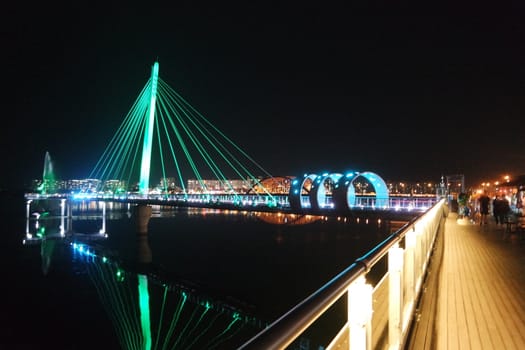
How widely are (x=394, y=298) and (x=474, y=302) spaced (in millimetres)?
2763

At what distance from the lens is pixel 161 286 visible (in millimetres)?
25547

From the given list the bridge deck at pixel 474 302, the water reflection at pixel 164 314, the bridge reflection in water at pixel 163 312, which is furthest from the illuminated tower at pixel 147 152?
the bridge deck at pixel 474 302

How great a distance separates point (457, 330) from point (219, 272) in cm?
2481

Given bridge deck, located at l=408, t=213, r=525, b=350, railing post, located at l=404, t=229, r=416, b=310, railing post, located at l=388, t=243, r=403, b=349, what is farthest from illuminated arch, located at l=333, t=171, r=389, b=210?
railing post, located at l=388, t=243, r=403, b=349

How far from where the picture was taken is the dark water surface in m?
18.4

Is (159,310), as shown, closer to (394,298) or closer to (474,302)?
(474,302)

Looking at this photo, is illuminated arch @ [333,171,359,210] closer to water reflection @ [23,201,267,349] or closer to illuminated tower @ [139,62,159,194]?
water reflection @ [23,201,267,349]

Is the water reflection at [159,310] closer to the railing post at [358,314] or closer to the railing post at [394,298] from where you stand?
the railing post at [394,298]

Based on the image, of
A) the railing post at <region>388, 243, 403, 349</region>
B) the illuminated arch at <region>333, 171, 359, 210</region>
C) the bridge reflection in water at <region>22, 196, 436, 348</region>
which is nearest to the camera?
the railing post at <region>388, 243, 403, 349</region>

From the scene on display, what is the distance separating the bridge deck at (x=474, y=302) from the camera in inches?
150

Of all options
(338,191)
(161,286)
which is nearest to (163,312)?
(161,286)

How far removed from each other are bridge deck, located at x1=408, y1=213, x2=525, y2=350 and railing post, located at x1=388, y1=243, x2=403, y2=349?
61 cm

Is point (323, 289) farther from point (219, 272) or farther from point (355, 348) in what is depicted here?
point (219, 272)

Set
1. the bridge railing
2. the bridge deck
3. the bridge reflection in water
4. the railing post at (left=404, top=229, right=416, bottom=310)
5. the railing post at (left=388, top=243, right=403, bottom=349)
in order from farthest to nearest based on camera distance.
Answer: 1. the bridge reflection in water
2. the railing post at (left=404, top=229, right=416, bottom=310)
3. the bridge deck
4. the railing post at (left=388, top=243, right=403, bottom=349)
5. the bridge railing
